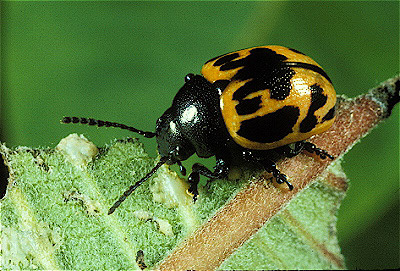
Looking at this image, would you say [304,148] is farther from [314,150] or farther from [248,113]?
[248,113]

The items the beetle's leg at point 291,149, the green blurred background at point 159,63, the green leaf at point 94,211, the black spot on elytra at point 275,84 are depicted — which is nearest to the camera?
the green leaf at point 94,211

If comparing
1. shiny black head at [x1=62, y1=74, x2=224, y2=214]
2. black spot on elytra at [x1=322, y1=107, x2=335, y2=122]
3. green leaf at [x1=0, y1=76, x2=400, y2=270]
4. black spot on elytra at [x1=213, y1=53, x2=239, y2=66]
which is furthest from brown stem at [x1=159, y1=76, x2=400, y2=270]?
black spot on elytra at [x1=213, y1=53, x2=239, y2=66]

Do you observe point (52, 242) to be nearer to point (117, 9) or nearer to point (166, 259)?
point (166, 259)

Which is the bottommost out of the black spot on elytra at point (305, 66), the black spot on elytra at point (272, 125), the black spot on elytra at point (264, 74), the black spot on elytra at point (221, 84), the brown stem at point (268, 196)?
the brown stem at point (268, 196)

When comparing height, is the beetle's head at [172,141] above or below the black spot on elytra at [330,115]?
above

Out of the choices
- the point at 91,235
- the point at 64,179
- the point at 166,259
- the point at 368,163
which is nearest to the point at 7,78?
the point at 64,179

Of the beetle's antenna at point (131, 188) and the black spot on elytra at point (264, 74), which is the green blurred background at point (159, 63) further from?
the black spot on elytra at point (264, 74)

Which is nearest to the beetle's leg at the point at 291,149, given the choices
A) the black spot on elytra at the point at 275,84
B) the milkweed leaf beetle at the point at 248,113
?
the milkweed leaf beetle at the point at 248,113

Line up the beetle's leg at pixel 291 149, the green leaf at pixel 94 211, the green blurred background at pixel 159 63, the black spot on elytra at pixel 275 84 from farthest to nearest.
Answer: the green blurred background at pixel 159 63, the beetle's leg at pixel 291 149, the black spot on elytra at pixel 275 84, the green leaf at pixel 94 211
